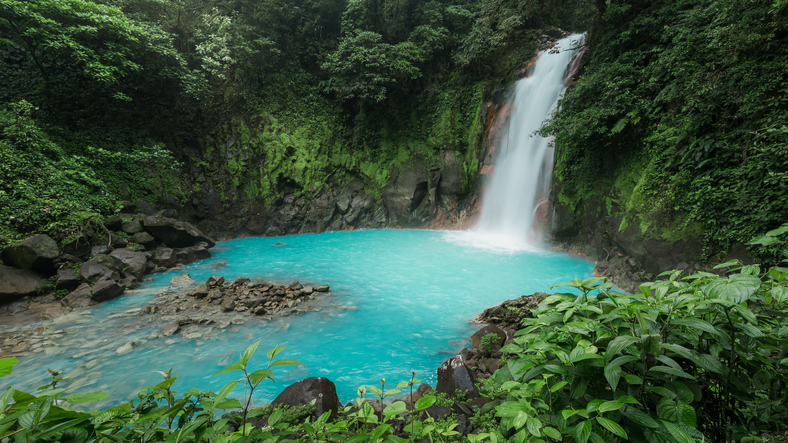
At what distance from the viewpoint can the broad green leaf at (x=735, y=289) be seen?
115 centimetres

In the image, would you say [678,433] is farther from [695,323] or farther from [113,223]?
[113,223]

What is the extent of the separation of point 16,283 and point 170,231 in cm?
393

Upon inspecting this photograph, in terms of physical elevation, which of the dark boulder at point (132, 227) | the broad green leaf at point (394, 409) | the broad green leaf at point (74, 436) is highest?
the broad green leaf at point (74, 436)

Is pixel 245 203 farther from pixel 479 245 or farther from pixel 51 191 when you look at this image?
pixel 479 245

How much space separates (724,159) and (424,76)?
14119 millimetres

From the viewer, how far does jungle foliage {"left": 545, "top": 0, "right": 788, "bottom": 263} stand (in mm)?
4867

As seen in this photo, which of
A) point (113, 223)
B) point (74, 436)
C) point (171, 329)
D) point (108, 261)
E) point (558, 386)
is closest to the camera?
point (74, 436)

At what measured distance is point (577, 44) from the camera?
12.5 metres

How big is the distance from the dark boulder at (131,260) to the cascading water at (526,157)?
1157 centimetres

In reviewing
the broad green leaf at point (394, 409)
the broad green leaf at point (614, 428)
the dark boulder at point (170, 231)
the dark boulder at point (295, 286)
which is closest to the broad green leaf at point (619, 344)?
the broad green leaf at point (614, 428)

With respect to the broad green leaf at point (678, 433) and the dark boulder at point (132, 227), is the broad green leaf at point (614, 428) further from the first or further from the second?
the dark boulder at point (132, 227)

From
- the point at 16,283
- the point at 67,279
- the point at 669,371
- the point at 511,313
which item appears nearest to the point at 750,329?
the point at 669,371

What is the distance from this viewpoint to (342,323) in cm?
605

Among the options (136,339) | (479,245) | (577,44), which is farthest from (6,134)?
(577,44)
